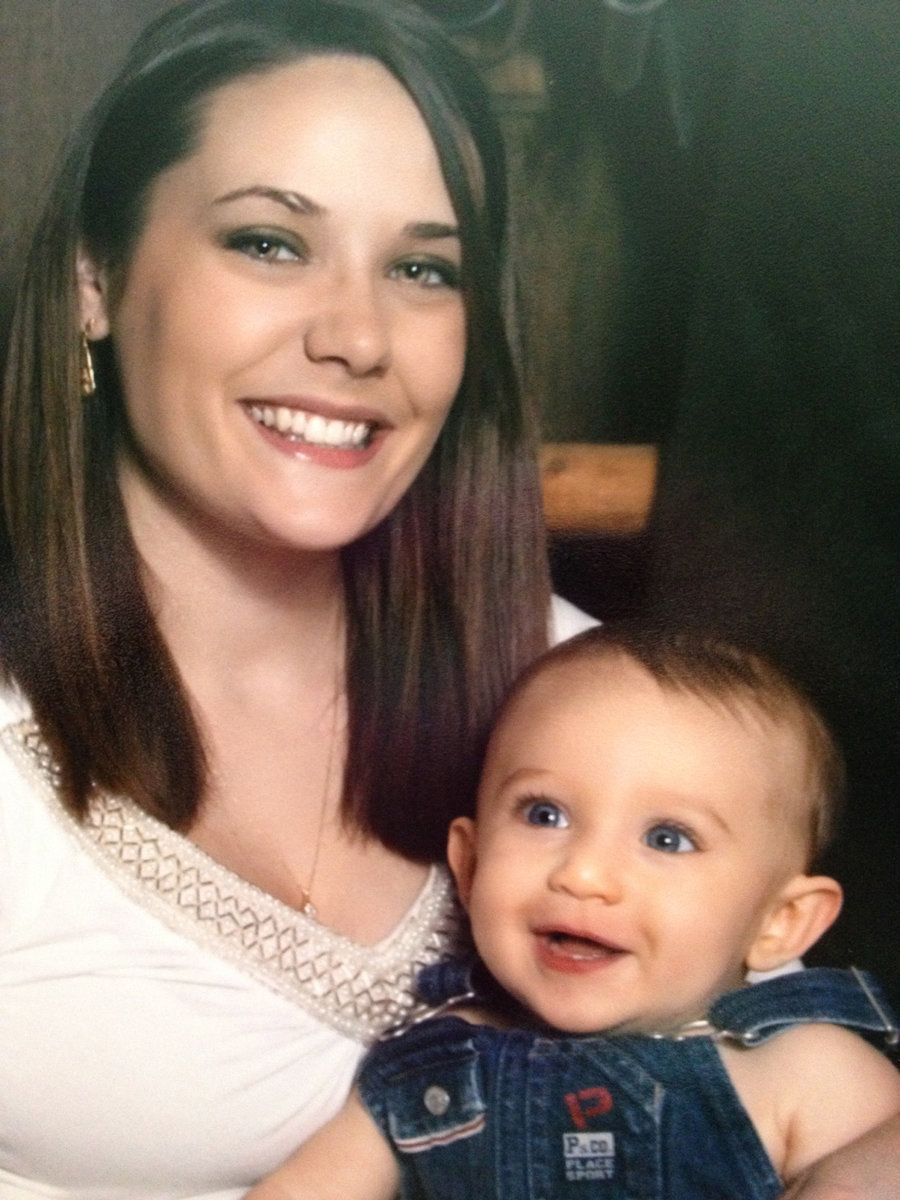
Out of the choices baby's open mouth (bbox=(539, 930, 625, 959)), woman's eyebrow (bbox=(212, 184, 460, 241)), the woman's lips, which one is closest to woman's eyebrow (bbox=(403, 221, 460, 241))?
woman's eyebrow (bbox=(212, 184, 460, 241))

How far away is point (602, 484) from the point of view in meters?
0.77

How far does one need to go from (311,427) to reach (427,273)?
0.10m

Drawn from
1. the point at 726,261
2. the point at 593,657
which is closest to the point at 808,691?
the point at 593,657

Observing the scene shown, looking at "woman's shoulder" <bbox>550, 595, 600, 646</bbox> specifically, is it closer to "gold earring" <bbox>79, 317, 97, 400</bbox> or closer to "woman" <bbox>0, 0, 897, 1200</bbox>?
"woman" <bbox>0, 0, 897, 1200</bbox>

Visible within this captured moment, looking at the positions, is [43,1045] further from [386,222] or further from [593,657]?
[386,222]

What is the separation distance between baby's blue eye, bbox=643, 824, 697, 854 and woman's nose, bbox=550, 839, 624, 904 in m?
0.02

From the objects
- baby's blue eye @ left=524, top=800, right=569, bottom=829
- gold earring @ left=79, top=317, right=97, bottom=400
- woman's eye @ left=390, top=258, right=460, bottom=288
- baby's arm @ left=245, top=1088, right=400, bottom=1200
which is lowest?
baby's arm @ left=245, top=1088, right=400, bottom=1200

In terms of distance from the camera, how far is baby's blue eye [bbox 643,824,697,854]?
0.64m

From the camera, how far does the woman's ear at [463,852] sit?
2.31 feet

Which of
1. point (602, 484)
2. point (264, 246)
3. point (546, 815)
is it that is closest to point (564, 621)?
point (602, 484)

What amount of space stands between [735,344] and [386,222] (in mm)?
224

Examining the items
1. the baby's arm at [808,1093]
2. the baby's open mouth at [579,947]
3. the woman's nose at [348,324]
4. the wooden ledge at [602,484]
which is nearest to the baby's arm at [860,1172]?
the baby's arm at [808,1093]

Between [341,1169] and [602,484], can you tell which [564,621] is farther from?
[341,1169]

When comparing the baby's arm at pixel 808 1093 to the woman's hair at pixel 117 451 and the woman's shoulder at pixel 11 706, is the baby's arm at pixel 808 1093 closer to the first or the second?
the woman's hair at pixel 117 451
